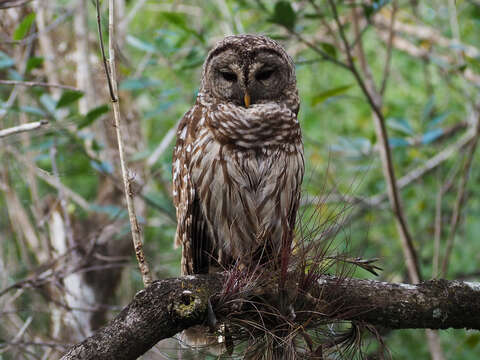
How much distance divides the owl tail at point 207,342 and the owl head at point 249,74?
128cm

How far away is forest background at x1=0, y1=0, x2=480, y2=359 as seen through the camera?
359 cm

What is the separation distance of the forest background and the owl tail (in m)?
1.19

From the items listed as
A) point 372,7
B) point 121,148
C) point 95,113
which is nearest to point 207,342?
point 121,148

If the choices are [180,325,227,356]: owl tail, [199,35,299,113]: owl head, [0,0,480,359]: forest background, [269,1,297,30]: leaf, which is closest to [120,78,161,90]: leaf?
[0,0,480,359]: forest background

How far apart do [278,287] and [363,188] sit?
4.16 meters

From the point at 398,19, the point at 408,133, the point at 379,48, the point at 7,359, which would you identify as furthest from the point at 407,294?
the point at 379,48

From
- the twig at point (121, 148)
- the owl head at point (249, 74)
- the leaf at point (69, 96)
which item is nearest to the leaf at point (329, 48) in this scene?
the owl head at point (249, 74)

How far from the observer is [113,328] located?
1.61m

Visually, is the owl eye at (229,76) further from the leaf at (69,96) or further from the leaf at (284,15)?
the leaf at (69,96)

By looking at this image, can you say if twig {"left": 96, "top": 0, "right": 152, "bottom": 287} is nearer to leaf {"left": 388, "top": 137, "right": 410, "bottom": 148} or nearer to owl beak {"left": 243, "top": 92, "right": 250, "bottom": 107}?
owl beak {"left": 243, "top": 92, "right": 250, "bottom": 107}

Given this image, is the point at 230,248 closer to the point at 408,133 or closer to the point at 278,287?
the point at 278,287

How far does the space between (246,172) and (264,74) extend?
0.59 meters

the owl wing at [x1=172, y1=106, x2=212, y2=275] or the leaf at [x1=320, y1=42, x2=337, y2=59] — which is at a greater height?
the leaf at [x1=320, y1=42, x2=337, y2=59]

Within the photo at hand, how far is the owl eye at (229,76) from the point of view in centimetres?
301
